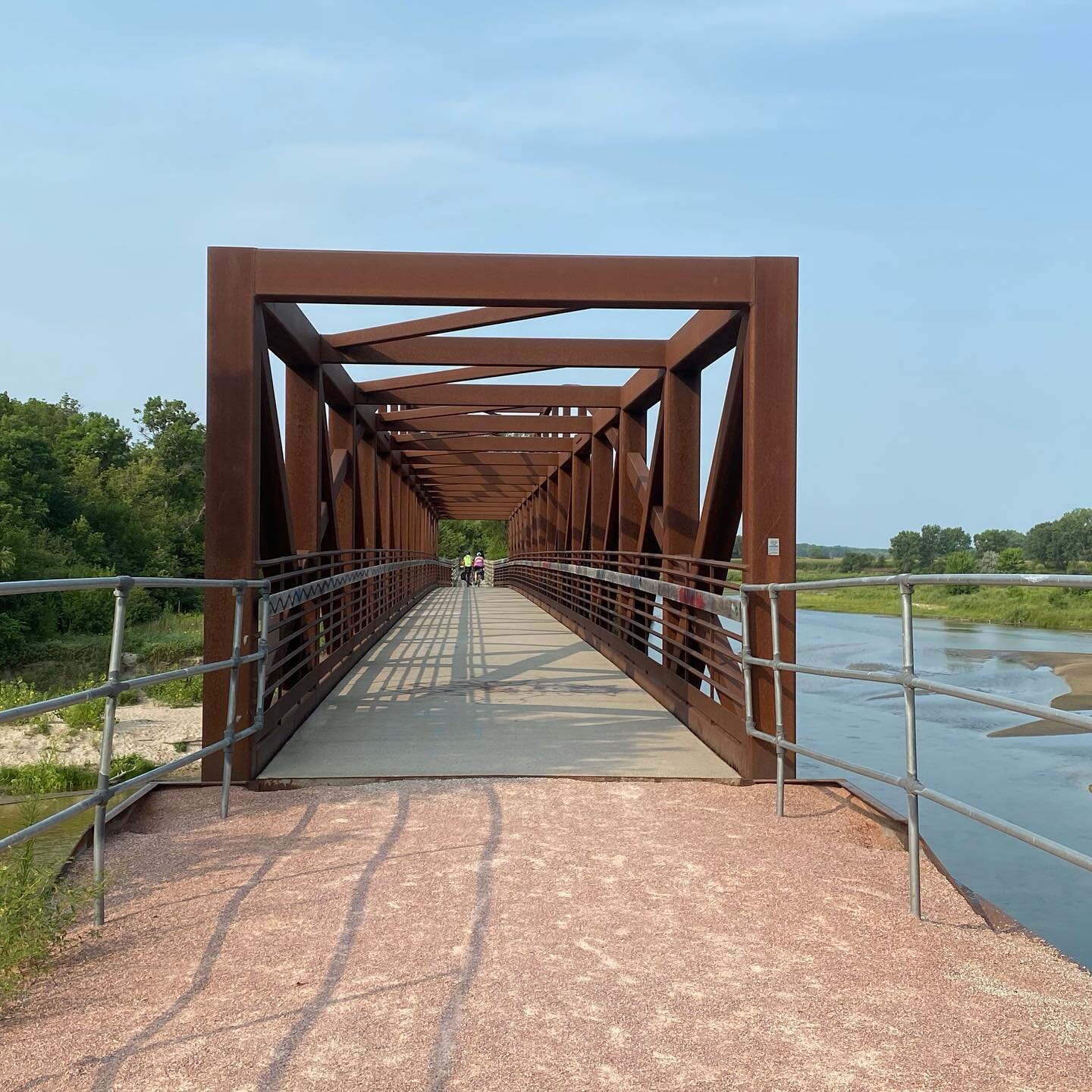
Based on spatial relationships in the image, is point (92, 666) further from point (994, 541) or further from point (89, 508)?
point (994, 541)

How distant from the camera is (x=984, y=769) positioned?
11.6 meters

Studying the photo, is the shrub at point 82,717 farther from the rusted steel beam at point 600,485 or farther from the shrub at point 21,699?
the rusted steel beam at point 600,485

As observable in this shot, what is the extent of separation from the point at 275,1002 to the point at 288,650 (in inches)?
228

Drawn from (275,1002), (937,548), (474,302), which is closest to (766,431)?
(474,302)

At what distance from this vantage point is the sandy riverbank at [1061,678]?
14.9 m

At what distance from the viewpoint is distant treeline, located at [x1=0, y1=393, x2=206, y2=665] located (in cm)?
2908

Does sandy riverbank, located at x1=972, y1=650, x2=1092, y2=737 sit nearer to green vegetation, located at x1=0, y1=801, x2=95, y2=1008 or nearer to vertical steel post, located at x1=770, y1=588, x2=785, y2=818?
vertical steel post, located at x1=770, y1=588, x2=785, y2=818

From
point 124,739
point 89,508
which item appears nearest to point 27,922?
point 124,739

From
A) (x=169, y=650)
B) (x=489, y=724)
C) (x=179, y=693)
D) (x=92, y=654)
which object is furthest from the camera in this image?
(x=92, y=654)

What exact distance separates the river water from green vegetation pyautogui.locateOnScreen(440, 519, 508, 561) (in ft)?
210

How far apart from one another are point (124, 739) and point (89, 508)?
3237 centimetres

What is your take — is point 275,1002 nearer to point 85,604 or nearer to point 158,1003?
point 158,1003

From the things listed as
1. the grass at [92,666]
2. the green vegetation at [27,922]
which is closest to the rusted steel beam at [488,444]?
the grass at [92,666]

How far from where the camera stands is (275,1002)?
9.12 ft
